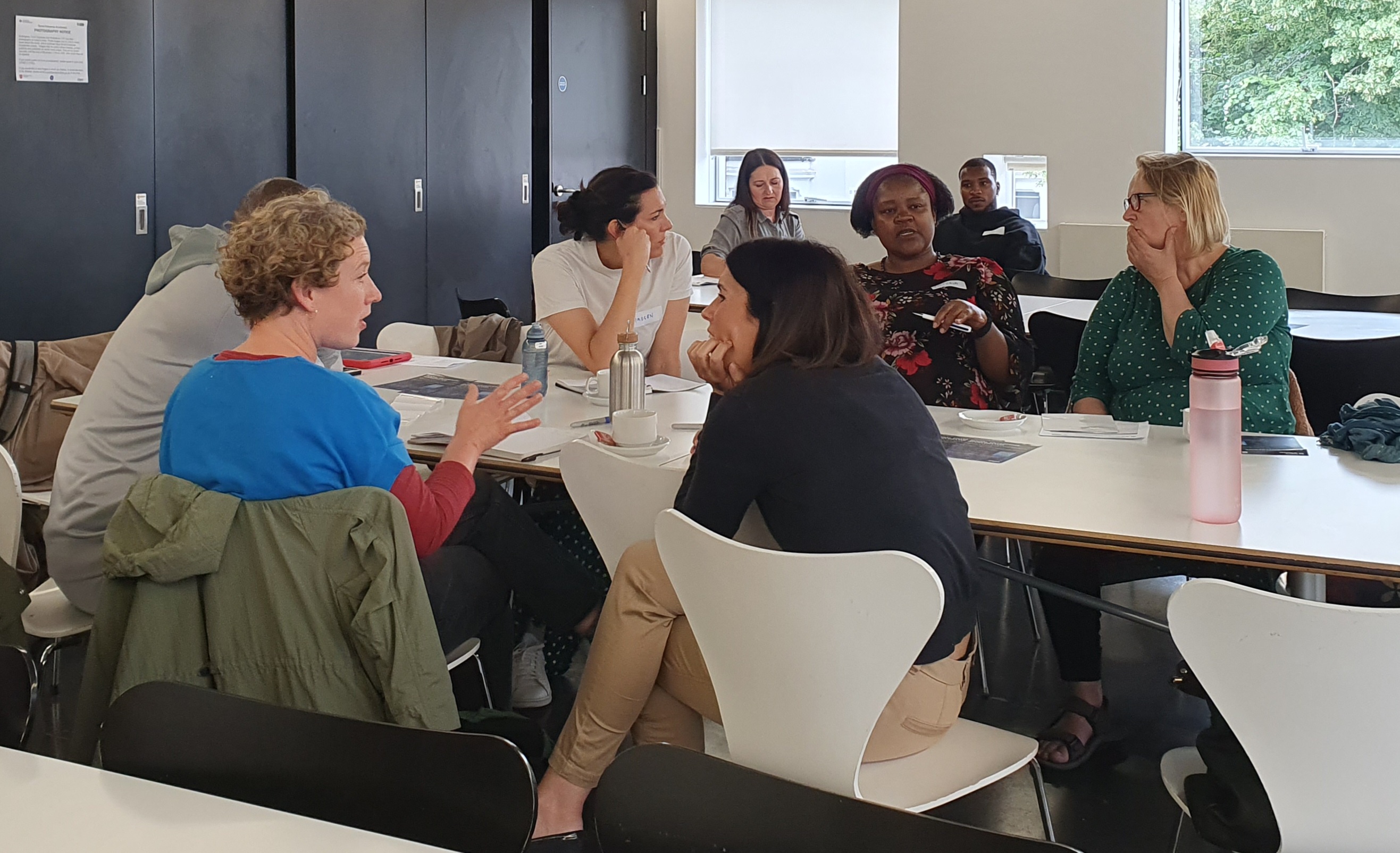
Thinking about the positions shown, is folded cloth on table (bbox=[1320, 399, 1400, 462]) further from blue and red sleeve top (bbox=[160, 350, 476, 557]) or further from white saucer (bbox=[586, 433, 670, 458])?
blue and red sleeve top (bbox=[160, 350, 476, 557])

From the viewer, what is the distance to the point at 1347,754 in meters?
1.52

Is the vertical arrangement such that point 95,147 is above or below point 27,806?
above

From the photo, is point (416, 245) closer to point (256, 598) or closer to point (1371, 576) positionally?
point (256, 598)

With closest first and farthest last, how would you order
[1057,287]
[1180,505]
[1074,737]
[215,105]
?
1. [1180,505]
2. [1074,737]
3. [1057,287]
4. [215,105]

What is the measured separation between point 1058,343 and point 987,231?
7.06 feet

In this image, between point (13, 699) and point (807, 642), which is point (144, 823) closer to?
point (13, 699)

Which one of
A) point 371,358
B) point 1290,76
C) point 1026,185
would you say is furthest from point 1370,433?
point 1026,185

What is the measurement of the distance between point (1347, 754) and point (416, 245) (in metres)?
6.20

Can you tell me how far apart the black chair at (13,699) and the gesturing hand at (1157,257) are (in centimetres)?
257

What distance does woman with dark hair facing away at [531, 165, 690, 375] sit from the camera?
3785 millimetres

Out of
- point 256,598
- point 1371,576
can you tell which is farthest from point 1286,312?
point 256,598

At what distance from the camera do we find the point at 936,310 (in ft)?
11.5

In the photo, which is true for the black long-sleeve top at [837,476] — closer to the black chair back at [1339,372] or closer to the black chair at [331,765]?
the black chair at [331,765]

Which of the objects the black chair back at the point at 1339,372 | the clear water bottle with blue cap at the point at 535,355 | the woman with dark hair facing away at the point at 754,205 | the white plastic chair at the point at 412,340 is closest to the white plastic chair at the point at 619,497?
the clear water bottle with blue cap at the point at 535,355
